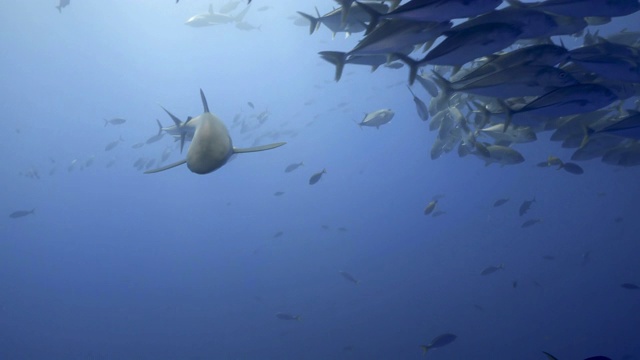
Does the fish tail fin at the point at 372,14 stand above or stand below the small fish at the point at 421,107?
above

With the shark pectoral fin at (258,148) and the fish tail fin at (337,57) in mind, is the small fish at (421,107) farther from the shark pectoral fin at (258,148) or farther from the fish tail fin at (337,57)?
the shark pectoral fin at (258,148)

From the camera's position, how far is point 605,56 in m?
3.76

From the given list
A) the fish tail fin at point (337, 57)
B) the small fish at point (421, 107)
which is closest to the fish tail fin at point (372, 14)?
the fish tail fin at point (337, 57)

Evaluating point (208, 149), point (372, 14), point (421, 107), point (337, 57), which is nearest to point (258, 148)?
point (208, 149)

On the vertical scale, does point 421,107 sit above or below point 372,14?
below

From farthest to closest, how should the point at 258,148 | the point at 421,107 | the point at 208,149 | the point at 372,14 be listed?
the point at 421,107 < the point at 372,14 < the point at 258,148 < the point at 208,149

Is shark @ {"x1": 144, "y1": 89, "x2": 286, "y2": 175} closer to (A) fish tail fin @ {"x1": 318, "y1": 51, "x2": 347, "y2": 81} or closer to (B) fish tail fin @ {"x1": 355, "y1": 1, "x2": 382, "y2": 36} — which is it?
(B) fish tail fin @ {"x1": 355, "y1": 1, "x2": 382, "y2": 36}

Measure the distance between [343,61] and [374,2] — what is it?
71cm

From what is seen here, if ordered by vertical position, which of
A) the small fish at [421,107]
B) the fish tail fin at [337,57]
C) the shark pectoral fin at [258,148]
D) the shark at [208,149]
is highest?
the shark at [208,149]

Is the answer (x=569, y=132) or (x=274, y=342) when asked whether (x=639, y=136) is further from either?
(x=274, y=342)

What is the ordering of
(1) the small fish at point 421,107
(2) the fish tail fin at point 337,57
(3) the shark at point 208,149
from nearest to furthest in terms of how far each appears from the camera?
(3) the shark at point 208,149 < (2) the fish tail fin at point 337,57 < (1) the small fish at point 421,107

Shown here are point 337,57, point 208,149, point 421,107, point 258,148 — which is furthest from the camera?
point 421,107

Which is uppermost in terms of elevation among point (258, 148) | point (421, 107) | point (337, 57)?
point (258, 148)

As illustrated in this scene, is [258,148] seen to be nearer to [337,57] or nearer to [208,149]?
[208,149]
